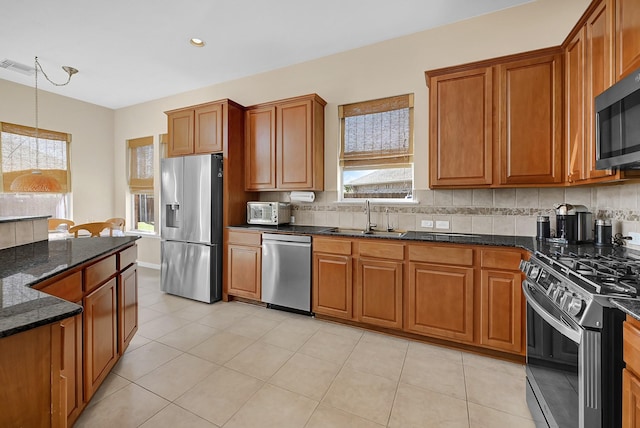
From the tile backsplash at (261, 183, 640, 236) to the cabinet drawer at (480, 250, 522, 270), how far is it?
61 centimetres

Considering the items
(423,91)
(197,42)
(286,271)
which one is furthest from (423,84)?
(197,42)

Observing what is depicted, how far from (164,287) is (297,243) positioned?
2.11m

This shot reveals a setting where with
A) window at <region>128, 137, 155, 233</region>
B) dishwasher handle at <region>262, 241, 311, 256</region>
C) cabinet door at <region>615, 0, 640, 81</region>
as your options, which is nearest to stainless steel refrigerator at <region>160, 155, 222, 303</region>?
dishwasher handle at <region>262, 241, 311, 256</region>

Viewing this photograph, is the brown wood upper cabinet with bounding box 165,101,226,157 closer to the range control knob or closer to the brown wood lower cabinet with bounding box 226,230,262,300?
the brown wood lower cabinet with bounding box 226,230,262,300

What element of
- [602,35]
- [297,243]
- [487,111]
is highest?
[602,35]

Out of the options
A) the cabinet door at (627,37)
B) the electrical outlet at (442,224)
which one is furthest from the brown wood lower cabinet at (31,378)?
the electrical outlet at (442,224)

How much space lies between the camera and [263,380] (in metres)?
2.03

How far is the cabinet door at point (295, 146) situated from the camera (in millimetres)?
A: 3357

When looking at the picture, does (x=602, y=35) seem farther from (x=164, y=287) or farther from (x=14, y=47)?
(x=14, y=47)

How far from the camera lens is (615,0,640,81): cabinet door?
4.82ft

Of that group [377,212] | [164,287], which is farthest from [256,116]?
[164,287]

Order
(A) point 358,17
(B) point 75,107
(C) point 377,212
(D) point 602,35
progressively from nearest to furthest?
(D) point 602,35 < (A) point 358,17 < (C) point 377,212 < (B) point 75,107

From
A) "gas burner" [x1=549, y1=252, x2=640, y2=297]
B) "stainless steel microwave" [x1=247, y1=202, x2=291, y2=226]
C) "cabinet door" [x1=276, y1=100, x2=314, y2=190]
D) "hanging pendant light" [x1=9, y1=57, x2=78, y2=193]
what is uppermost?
"cabinet door" [x1=276, y1=100, x2=314, y2=190]

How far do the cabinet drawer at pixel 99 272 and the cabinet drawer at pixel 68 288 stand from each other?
79mm
